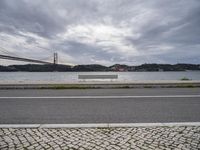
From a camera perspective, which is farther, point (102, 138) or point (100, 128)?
point (100, 128)

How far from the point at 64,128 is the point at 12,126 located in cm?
134

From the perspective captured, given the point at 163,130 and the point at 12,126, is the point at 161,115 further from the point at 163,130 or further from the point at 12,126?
the point at 12,126

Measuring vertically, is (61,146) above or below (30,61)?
below

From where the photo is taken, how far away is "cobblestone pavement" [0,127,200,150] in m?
3.29

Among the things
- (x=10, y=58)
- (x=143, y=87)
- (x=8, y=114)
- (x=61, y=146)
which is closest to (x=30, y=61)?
(x=10, y=58)

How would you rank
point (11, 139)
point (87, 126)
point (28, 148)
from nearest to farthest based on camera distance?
point (28, 148)
point (11, 139)
point (87, 126)

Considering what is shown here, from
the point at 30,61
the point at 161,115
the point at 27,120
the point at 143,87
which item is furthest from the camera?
the point at 30,61

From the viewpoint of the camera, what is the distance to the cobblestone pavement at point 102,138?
3285 millimetres

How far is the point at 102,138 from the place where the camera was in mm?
3637

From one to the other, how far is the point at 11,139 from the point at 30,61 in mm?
50292

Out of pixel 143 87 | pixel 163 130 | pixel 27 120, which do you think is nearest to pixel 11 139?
pixel 27 120

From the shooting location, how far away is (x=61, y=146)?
3291 mm

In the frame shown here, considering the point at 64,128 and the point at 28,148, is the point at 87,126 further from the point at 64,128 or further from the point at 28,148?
the point at 28,148

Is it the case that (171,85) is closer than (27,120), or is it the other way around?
(27,120)
